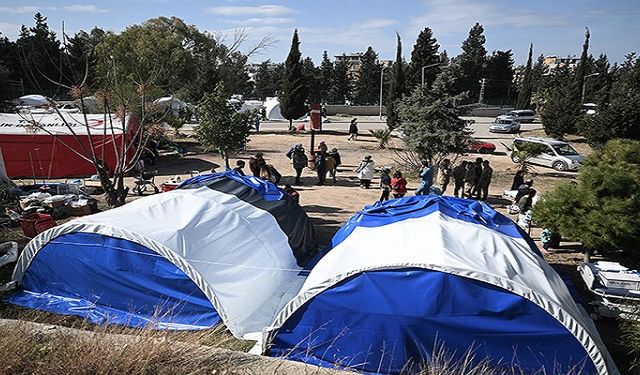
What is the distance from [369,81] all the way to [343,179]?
43.3m

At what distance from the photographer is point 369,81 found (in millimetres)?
58438

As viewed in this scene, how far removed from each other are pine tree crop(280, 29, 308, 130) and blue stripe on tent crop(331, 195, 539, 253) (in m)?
23.5

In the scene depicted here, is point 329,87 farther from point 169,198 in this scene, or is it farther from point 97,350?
point 97,350

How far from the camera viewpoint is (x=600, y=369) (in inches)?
197

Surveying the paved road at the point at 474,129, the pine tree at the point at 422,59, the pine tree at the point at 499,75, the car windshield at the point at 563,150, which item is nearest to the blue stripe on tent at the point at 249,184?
the car windshield at the point at 563,150

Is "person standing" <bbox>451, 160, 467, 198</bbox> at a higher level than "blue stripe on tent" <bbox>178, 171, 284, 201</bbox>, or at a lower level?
lower

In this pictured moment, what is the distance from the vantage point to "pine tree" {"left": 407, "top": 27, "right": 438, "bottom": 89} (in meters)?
33.1

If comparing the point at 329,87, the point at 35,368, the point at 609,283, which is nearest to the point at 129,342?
the point at 35,368

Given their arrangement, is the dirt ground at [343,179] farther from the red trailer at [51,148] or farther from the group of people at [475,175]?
the red trailer at [51,148]

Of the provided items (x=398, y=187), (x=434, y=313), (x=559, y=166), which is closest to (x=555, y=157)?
(x=559, y=166)

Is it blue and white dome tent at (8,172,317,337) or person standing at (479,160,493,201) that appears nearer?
blue and white dome tent at (8,172,317,337)

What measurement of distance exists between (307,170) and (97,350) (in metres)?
15.1

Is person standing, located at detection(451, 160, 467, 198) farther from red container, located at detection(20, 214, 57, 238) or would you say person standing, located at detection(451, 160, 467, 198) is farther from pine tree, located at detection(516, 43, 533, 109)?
pine tree, located at detection(516, 43, 533, 109)

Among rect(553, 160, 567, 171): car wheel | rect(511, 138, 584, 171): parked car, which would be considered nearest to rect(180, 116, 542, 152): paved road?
rect(511, 138, 584, 171): parked car
